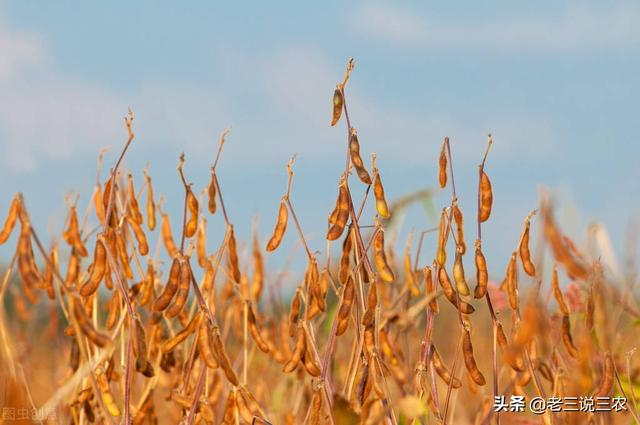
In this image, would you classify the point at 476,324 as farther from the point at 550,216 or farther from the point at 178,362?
the point at 550,216

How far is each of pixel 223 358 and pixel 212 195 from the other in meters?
0.54

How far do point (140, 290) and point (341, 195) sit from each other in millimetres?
818

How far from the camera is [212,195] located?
2408 mm

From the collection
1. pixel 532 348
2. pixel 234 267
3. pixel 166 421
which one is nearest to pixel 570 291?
pixel 532 348

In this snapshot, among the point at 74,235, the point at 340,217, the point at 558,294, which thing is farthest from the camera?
the point at 74,235

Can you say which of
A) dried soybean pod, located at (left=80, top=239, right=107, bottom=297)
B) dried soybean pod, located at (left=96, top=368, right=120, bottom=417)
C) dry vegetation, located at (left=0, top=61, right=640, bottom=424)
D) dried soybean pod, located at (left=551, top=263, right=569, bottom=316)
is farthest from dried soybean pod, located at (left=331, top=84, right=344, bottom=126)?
dried soybean pod, located at (left=96, top=368, right=120, bottom=417)

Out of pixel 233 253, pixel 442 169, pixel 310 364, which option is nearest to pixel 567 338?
pixel 442 169

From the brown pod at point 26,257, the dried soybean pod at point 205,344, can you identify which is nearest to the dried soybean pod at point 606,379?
the dried soybean pod at point 205,344

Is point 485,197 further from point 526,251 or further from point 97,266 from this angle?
point 97,266

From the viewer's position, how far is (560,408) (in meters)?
2.25

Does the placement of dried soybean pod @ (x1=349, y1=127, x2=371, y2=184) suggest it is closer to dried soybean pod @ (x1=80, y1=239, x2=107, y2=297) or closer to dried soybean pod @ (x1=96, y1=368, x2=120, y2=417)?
dried soybean pod @ (x1=80, y1=239, x2=107, y2=297)

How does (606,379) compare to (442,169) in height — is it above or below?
below

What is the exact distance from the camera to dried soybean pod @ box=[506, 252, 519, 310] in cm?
221

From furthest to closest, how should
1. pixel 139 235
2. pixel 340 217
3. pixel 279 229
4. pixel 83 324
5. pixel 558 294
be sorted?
pixel 139 235 → pixel 558 294 → pixel 279 229 → pixel 340 217 → pixel 83 324
